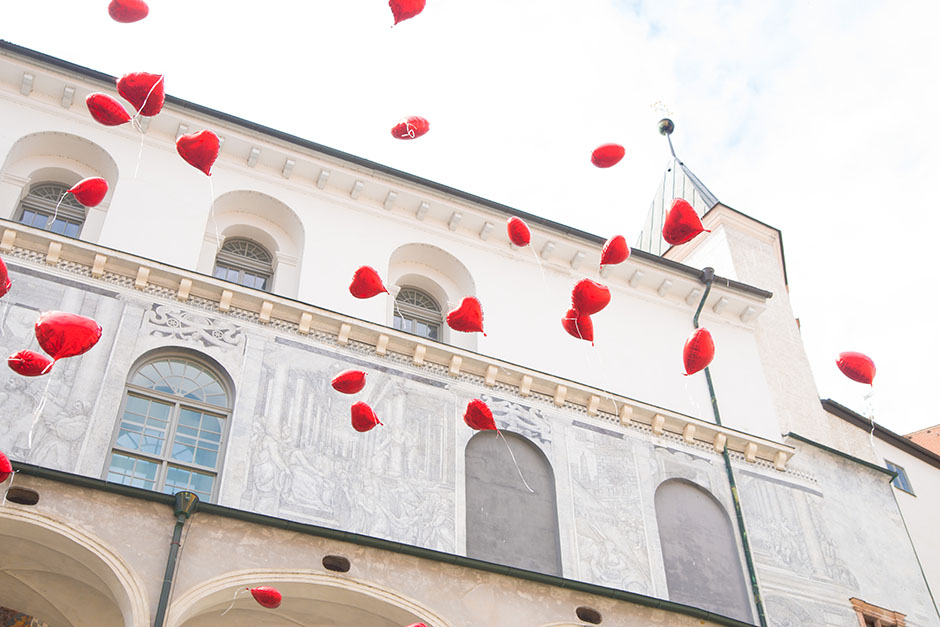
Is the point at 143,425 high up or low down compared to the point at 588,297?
down

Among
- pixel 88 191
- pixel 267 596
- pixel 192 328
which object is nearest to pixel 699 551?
pixel 267 596

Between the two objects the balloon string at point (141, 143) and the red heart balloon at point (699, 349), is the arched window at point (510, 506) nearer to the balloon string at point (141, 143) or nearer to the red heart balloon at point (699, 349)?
the red heart balloon at point (699, 349)

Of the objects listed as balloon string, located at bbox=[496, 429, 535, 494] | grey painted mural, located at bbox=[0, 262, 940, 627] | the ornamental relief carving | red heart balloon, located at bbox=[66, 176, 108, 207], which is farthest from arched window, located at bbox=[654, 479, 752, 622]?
red heart balloon, located at bbox=[66, 176, 108, 207]

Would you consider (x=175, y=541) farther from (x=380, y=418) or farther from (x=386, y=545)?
(x=380, y=418)

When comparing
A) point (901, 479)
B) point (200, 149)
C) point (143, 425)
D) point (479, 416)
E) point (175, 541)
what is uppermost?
point (901, 479)

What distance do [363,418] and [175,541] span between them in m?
2.86

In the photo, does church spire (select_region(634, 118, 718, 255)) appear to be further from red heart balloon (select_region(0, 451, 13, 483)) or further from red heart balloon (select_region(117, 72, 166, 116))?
red heart balloon (select_region(0, 451, 13, 483))

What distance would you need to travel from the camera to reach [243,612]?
12641mm

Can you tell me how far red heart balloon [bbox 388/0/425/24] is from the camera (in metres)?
12.0

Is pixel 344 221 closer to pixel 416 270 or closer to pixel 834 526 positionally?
pixel 416 270

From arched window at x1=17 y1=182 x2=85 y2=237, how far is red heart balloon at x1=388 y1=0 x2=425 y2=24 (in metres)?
5.87

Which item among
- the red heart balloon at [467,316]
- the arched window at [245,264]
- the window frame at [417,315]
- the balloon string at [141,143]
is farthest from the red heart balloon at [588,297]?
the balloon string at [141,143]

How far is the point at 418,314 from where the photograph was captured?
16.9 m

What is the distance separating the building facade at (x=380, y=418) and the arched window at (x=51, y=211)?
1.2 inches
